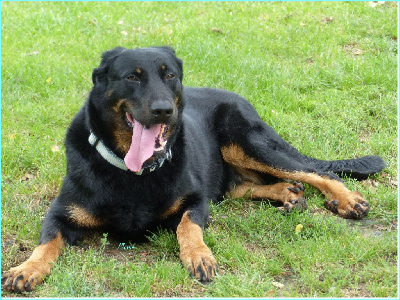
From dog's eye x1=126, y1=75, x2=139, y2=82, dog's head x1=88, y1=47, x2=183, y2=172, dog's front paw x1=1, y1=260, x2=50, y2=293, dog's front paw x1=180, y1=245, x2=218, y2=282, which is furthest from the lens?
dog's eye x1=126, y1=75, x2=139, y2=82

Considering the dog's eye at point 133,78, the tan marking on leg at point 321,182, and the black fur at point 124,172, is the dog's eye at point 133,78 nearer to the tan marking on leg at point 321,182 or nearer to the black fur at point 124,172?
the black fur at point 124,172

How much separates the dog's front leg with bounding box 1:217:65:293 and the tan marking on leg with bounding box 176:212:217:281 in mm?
924

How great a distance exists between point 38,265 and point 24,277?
151 millimetres

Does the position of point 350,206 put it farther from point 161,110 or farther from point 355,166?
point 161,110

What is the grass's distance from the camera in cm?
389

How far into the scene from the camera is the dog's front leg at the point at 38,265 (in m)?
3.75

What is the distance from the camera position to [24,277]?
377 cm

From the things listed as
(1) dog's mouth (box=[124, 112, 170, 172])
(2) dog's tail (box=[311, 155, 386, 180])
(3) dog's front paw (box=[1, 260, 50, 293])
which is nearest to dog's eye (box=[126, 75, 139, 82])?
(1) dog's mouth (box=[124, 112, 170, 172])

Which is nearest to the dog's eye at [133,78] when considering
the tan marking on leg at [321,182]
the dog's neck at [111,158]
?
the dog's neck at [111,158]

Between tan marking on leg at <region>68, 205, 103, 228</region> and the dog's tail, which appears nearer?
tan marking on leg at <region>68, 205, 103, 228</region>

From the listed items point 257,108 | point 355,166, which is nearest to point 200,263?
point 355,166

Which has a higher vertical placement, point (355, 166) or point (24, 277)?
point (355, 166)

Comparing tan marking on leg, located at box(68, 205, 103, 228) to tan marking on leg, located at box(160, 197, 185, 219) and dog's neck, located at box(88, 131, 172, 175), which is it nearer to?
dog's neck, located at box(88, 131, 172, 175)

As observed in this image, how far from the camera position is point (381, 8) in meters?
9.80
